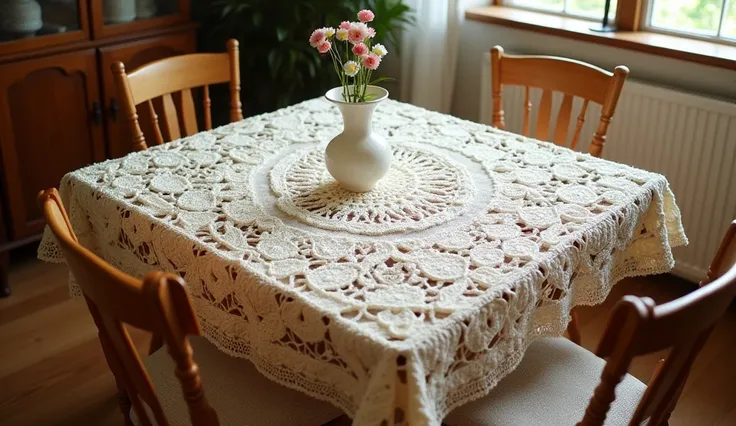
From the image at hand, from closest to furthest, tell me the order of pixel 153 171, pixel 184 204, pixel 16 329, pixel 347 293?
pixel 347 293, pixel 184 204, pixel 153 171, pixel 16 329

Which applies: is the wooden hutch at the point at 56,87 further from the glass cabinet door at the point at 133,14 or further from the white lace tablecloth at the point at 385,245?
the white lace tablecloth at the point at 385,245

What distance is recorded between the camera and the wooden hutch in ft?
8.09

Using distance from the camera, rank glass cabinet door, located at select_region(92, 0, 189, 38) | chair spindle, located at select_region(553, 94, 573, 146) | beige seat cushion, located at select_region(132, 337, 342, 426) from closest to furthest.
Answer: beige seat cushion, located at select_region(132, 337, 342, 426), chair spindle, located at select_region(553, 94, 573, 146), glass cabinet door, located at select_region(92, 0, 189, 38)

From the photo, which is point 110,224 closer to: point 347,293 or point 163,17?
point 347,293

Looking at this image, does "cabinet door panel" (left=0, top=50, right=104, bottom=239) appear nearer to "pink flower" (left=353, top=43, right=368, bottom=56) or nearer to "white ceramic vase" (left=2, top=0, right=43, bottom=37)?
"white ceramic vase" (left=2, top=0, right=43, bottom=37)

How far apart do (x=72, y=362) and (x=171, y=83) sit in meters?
0.90

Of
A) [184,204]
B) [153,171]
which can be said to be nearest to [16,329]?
[153,171]

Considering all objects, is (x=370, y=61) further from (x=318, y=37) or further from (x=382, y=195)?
(x=382, y=195)

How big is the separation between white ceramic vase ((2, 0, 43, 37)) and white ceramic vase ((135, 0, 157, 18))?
1.18ft

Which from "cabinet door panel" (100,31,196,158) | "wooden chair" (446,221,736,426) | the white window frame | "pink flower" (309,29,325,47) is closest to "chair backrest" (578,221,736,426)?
"wooden chair" (446,221,736,426)

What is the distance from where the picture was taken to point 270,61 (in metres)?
2.82

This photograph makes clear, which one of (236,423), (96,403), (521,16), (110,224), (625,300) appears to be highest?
(521,16)

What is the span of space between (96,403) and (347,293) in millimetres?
1206

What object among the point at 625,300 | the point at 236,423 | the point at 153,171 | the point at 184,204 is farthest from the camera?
the point at 153,171
